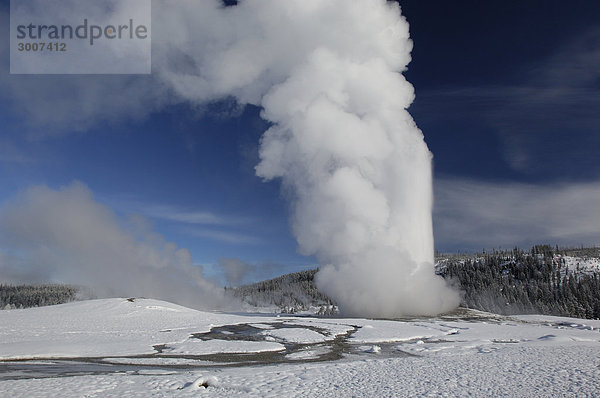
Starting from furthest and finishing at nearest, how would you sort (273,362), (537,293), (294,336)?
1. (537,293)
2. (294,336)
3. (273,362)

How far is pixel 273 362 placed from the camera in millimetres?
27609

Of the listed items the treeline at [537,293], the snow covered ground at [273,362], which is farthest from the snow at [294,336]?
the treeline at [537,293]

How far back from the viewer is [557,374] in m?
20.9

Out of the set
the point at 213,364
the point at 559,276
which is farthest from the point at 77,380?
the point at 559,276

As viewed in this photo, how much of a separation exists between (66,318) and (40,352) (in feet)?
89.2

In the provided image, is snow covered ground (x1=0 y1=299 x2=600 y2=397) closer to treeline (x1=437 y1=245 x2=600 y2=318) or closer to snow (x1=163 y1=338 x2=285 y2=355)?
snow (x1=163 y1=338 x2=285 y2=355)

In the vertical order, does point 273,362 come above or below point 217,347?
above

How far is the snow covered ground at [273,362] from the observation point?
18.3m

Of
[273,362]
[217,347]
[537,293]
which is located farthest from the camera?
[537,293]

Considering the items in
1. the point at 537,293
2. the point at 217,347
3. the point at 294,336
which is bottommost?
the point at 537,293

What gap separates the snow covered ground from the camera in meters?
18.3

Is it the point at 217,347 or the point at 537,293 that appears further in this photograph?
the point at 537,293

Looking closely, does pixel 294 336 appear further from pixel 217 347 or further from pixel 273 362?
pixel 273 362

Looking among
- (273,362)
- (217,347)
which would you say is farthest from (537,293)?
(273,362)
